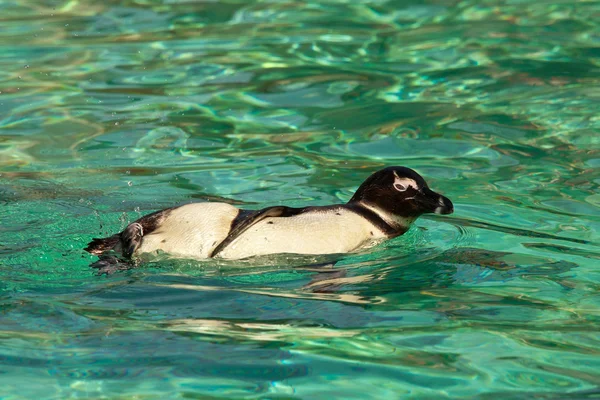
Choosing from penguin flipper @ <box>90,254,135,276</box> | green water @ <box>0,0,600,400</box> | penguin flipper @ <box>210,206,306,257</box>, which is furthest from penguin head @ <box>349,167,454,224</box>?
penguin flipper @ <box>90,254,135,276</box>

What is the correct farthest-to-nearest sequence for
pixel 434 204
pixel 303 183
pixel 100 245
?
1. pixel 303 183
2. pixel 434 204
3. pixel 100 245

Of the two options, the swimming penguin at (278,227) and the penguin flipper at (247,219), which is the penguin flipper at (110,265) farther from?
the penguin flipper at (247,219)

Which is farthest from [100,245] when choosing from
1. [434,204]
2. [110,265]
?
[434,204]

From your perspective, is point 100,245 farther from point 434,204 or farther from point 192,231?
point 434,204

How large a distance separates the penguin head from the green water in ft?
0.73

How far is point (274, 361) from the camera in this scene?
4.76 metres

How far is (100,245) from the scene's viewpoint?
21.2 feet

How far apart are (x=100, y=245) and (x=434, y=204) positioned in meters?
2.16

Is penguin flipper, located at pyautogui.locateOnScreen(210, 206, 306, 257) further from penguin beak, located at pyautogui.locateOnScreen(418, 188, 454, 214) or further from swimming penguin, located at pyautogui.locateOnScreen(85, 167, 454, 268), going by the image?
penguin beak, located at pyautogui.locateOnScreen(418, 188, 454, 214)

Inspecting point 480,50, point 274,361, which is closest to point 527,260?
point 274,361

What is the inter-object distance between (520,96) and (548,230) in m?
3.33

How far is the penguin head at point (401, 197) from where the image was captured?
6707 millimetres

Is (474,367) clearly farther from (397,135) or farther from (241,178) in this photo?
(397,135)

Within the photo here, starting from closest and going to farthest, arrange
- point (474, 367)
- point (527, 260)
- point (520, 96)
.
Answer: point (474, 367), point (527, 260), point (520, 96)
